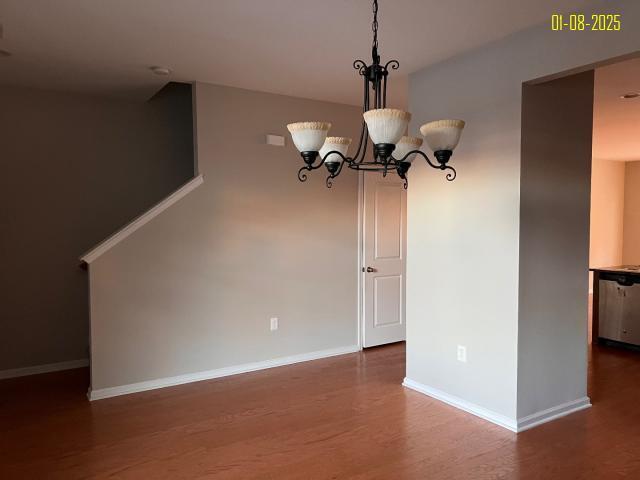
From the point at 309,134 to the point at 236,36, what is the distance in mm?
1350

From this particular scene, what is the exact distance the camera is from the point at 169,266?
4047 mm

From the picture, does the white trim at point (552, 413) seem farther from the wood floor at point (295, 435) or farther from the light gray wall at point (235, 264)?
the light gray wall at point (235, 264)

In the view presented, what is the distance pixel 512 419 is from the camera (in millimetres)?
3137

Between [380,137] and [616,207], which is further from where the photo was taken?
[616,207]

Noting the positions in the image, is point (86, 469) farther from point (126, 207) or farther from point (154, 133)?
point (154, 133)

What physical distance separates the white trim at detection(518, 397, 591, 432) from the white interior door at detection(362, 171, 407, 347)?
2.16 meters

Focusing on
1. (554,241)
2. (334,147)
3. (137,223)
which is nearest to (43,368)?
(137,223)

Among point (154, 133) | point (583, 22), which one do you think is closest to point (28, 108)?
point (154, 133)

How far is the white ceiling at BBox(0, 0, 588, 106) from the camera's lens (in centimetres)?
263

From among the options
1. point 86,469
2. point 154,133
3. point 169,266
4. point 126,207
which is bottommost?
point 86,469

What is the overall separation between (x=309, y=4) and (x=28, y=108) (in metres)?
3.12

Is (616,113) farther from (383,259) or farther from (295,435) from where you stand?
(295,435)

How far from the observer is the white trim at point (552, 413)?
10.3ft

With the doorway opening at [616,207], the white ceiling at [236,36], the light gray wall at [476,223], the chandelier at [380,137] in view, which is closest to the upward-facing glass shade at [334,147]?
the chandelier at [380,137]
